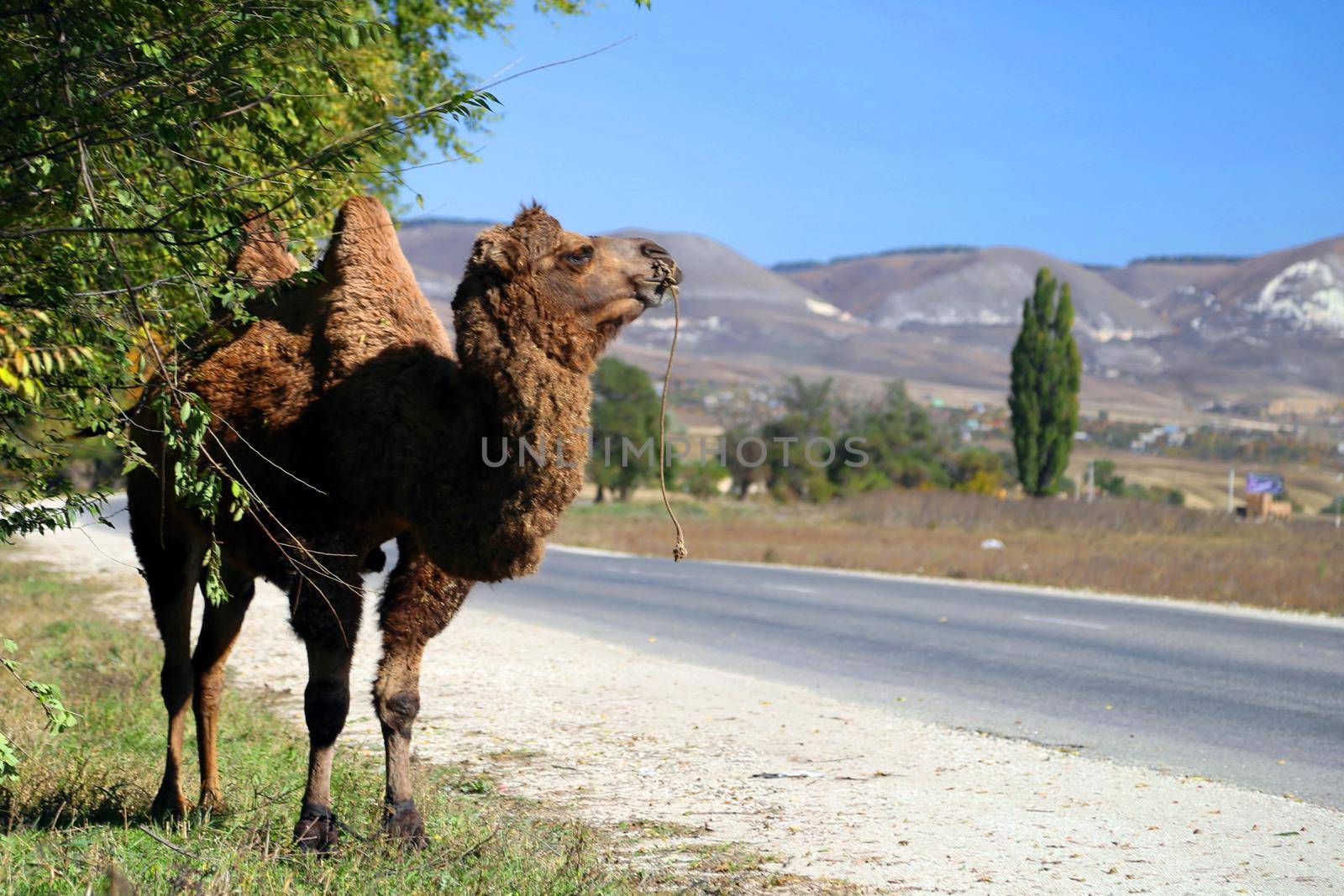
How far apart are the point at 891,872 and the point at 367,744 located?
142 inches

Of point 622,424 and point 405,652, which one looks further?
point 622,424

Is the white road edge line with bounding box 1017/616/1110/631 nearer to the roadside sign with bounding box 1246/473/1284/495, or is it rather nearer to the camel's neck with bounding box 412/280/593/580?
the camel's neck with bounding box 412/280/593/580

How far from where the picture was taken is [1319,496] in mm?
78875

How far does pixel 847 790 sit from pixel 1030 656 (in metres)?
6.37

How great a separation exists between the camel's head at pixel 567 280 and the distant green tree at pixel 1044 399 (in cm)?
4744

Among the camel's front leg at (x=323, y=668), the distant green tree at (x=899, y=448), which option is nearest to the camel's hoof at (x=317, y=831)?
the camel's front leg at (x=323, y=668)

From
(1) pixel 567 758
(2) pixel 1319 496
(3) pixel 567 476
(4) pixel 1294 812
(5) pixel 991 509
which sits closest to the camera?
(3) pixel 567 476

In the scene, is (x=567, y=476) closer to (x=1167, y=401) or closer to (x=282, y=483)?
(x=282, y=483)

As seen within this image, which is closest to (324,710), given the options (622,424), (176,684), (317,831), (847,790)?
(317,831)

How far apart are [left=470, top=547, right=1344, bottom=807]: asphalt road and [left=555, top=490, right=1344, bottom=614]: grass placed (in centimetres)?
240

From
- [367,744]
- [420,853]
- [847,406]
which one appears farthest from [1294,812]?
[847,406]

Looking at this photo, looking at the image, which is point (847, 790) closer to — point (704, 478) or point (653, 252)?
point (653, 252)

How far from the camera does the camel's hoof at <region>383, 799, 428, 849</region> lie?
5238mm

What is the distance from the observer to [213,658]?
632cm
